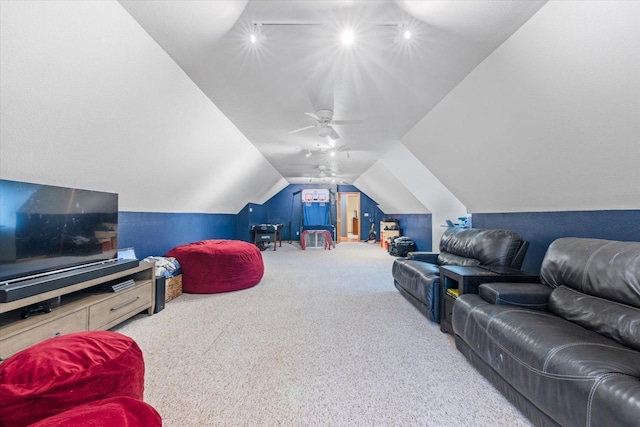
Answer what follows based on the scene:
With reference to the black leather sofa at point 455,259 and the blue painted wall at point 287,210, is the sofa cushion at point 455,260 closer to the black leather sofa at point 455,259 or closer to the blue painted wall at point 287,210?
the black leather sofa at point 455,259

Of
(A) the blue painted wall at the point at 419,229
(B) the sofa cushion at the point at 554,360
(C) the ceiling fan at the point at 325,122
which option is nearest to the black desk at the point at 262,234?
(A) the blue painted wall at the point at 419,229

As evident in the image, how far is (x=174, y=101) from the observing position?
270 cm

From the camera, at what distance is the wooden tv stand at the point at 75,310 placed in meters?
1.64

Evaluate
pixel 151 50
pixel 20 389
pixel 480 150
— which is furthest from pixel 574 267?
pixel 151 50

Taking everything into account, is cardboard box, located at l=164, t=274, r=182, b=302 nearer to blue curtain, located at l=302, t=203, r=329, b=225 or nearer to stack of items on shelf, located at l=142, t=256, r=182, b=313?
stack of items on shelf, located at l=142, t=256, r=182, b=313

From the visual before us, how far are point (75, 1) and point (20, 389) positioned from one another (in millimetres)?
2003

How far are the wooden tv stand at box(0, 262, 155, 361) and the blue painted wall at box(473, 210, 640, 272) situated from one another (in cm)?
434

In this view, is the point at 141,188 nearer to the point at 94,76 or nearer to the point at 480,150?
the point at 94,76

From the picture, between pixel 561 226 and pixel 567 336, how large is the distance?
1662mm

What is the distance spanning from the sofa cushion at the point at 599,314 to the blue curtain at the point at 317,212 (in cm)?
A: 849

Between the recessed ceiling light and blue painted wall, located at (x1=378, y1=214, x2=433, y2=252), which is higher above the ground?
the recessed ceiling light

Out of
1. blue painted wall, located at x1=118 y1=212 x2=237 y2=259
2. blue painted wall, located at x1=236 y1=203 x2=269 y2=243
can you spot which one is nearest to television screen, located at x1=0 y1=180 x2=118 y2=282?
blue painted wall, located at x1=118 y1=212 x2=237 y2=259

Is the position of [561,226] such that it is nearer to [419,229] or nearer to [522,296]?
[522,296]

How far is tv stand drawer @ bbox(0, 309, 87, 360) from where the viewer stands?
1562mm
